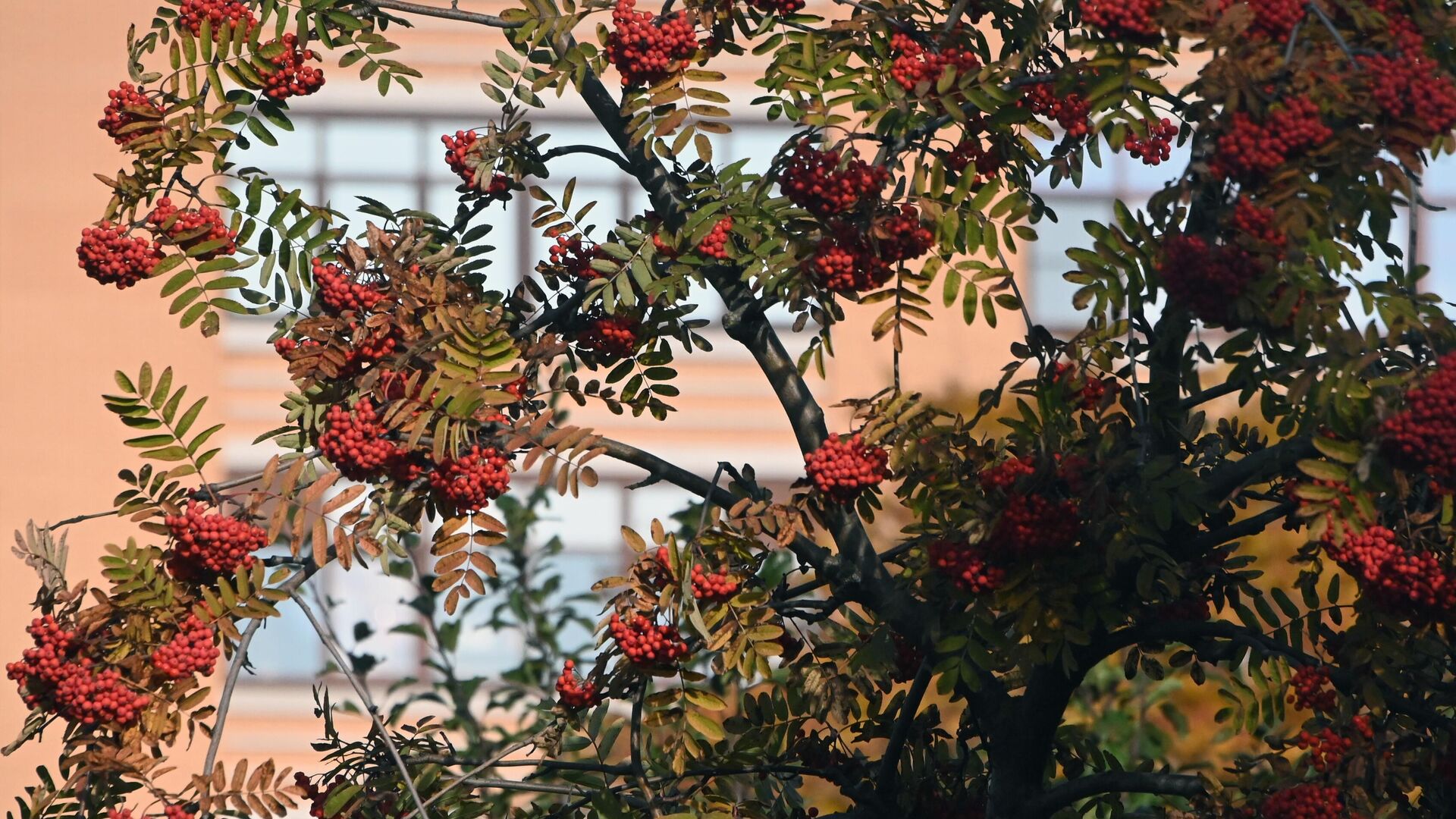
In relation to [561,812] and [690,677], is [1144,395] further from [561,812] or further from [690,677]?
[561,812]

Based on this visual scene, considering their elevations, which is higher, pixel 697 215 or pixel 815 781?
pixel 697 215

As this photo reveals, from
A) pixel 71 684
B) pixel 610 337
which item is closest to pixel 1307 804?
pixel 610 337

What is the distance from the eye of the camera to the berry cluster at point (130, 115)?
3100mm

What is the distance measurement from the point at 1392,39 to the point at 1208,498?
847mm

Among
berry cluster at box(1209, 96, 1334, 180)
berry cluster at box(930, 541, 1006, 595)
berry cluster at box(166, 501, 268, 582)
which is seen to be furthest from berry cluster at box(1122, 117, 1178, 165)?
berry cluster at box(166, 501, 268, 582)

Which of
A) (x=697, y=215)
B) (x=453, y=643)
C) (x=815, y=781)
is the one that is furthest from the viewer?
(x=815, y=781)

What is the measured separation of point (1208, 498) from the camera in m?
2.93

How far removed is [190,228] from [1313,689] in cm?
224

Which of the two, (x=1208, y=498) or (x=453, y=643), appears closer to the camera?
(x=1208, y=498)

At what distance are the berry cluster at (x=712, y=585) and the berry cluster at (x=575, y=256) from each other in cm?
80

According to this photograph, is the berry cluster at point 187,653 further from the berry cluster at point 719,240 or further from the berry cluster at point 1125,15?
the berry cluster at point 1125,15

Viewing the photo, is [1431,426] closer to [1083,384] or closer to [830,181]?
[1083,384]

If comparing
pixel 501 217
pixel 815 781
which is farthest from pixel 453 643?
pixel 501 217

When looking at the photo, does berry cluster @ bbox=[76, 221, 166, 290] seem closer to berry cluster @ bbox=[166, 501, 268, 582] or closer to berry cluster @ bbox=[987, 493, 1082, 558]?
berry cluster @ bbox=[166, 501, 268, 582]
